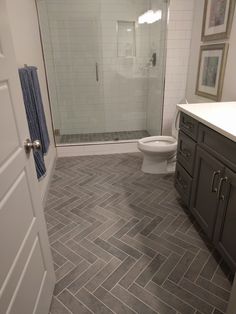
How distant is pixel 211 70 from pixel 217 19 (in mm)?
457

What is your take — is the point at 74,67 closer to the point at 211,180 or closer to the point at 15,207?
the point at 211,180

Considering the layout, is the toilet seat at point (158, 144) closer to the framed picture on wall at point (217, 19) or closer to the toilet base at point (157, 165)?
the toilet base at point (157, 165)

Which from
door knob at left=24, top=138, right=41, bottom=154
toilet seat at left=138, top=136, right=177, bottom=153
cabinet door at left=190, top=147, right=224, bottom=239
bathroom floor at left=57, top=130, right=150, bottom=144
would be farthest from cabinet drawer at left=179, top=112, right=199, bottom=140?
bathroom floor at left=57, top=130, right=150, bottom=144

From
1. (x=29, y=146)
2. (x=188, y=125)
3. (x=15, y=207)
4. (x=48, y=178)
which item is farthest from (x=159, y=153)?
(x=15, y=207)

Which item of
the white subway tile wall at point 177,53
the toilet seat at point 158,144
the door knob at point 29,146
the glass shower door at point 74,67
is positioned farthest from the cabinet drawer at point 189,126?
the glass shower door at point 74,67

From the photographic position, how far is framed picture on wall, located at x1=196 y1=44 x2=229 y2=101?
84.3 inches

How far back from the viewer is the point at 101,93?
12.8 ft

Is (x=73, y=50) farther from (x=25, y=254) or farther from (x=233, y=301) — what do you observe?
(x=233, y=301)

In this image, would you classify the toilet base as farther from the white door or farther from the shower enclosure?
the white door

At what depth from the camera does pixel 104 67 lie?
12.3 ft

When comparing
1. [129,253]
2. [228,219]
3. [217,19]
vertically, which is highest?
[217,19]

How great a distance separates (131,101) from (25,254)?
3388 millimetres

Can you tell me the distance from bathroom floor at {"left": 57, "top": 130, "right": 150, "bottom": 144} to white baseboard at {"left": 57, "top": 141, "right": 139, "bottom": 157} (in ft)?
0.48

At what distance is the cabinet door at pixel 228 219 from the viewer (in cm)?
129
